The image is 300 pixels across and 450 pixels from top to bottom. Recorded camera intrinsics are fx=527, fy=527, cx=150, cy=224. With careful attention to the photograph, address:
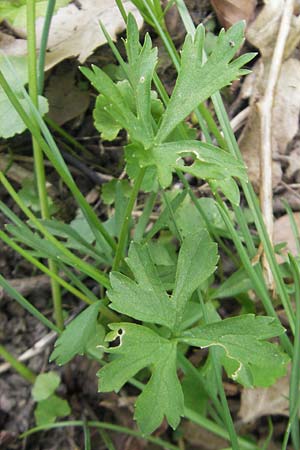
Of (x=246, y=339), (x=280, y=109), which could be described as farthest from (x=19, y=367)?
(x=280, y=109)

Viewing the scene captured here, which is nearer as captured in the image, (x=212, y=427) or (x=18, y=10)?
(x=212, y=427)

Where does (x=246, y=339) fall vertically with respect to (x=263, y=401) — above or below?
above

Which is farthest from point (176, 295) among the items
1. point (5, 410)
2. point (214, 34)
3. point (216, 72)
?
point (214, 34)

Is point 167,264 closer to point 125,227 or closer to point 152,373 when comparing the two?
point 125,227

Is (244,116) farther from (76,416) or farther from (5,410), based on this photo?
(5,410)

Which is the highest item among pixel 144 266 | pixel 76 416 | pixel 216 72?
pixel 216 72

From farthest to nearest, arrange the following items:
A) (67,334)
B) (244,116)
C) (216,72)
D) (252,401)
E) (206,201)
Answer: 1. (244,116)
2. (206,201)
3. (252,401)
4. (67,334)
5. (216,72)

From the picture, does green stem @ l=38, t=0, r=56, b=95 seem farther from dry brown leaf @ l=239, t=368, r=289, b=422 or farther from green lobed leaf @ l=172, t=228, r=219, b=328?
dry brown leaf @ l=239, t=368, r=289, b=422
